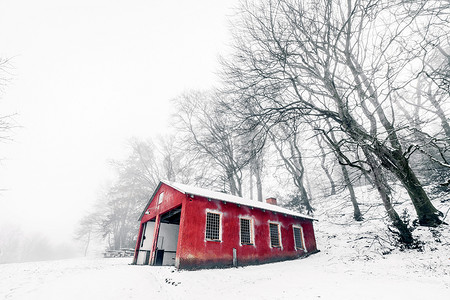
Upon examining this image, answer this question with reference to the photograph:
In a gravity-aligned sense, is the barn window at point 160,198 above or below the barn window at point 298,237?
above

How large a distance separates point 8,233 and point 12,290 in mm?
79700

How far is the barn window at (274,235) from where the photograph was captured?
13.3 m

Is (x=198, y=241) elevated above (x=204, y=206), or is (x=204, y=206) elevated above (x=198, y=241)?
(x=204, y=206)

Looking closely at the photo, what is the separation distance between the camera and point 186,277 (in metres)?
8.16

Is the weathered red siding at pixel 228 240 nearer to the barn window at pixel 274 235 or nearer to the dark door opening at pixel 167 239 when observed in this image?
the barn window at pixel 274 235

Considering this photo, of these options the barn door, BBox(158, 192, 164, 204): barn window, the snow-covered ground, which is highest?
BBox(158, 192, 164, 204): barn window

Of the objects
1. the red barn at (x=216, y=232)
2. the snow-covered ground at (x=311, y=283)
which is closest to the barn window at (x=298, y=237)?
the red barn at (x=216, y=232)

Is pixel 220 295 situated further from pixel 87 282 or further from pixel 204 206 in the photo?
pixel 204 206

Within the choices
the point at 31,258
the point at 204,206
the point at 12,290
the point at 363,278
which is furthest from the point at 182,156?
the point at 31,258

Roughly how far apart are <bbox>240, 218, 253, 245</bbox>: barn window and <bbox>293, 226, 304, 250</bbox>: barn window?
418cm

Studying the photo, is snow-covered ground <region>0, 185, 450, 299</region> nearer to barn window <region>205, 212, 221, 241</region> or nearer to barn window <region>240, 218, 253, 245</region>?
barn window <region>205, 212, 221, 241</region>

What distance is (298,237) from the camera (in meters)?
14.8

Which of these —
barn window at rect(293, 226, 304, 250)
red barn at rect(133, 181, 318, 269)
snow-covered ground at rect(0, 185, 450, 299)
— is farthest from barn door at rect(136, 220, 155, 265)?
barn window at rect(293, 226, 304, 250)

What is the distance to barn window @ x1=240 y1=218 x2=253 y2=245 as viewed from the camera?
12.1 meters
